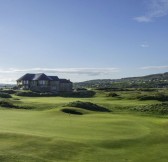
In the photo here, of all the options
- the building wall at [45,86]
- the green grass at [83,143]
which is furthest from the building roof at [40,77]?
the green grass at [83,143]

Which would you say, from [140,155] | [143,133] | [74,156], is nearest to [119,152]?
[140,155]

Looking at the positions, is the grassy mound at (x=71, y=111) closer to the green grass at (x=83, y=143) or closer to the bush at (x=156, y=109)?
the bush at (x=156, y=109)

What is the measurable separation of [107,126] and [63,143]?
32.3 ft

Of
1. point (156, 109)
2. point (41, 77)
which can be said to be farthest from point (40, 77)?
point (156, 109)

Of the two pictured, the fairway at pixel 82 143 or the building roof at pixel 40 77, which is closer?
the fairway at pixel 82 143

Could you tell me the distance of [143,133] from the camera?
30344 millimetres

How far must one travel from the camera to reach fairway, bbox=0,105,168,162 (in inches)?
866

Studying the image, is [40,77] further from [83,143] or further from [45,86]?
[83,143]

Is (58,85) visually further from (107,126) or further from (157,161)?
(157,161)

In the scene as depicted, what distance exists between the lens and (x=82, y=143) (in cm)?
2519

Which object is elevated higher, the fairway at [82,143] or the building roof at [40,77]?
the building roof at [40,77]

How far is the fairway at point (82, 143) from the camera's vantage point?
72.1ft

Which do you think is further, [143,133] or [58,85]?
[58,85]

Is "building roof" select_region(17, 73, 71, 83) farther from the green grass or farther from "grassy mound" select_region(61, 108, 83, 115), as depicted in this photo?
the green grass
